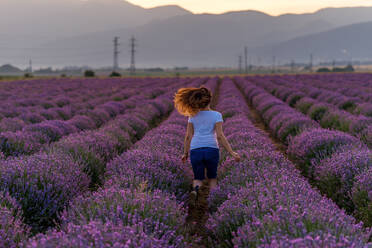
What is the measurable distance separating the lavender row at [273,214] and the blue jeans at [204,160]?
19 cm

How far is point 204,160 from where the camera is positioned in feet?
14.9

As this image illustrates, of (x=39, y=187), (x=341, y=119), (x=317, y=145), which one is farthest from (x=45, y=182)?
(x=341, y=119)

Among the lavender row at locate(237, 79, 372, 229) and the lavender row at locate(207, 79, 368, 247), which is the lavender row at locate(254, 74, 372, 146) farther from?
the lavender row at locate(207, 79, 368, 247)

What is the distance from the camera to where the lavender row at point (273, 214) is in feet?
6.98

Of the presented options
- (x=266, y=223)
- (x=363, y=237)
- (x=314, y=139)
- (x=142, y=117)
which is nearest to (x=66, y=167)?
(x=266, y=223)

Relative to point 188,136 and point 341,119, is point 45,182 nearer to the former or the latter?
point 188,136

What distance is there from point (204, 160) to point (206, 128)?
→ 0.41 meters

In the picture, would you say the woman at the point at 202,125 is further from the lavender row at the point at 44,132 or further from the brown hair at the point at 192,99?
the lavender row at the point at 44,132

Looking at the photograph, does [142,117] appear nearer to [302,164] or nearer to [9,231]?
[302,164]

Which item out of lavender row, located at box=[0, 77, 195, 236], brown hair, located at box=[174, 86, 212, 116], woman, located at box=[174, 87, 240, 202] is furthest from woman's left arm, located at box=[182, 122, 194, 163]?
lavender row, located at box=[0, 77, 195, 236]

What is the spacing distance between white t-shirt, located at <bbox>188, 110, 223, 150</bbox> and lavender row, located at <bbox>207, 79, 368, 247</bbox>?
1.48 ft

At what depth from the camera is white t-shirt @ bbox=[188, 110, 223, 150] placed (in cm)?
446

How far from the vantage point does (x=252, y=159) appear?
15.2ft

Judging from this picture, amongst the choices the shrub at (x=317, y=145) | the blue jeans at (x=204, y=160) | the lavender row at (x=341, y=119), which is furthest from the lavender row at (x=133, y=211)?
the lavender row at (x=341, y=119)
